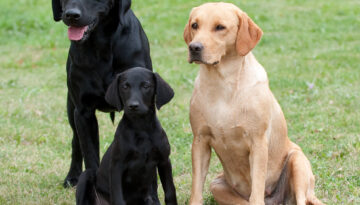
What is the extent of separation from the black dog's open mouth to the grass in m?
1.59

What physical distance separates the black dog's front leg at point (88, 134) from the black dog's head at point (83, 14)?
27.7 inches

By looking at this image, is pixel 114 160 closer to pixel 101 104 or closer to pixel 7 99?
pixel 101 104

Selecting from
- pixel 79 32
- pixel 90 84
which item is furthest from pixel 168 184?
pixel 79 32

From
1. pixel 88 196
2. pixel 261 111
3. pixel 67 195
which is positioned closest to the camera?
pixel 261 111

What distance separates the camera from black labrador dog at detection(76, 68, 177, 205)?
15.1 feet

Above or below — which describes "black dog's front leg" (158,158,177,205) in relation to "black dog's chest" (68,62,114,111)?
below

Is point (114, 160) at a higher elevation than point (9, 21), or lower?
higher

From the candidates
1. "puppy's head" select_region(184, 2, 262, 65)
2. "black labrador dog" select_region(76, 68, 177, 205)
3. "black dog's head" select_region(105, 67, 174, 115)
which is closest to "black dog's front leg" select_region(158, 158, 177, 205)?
"black labrador dog" select_region(76, 68, 177, 205)

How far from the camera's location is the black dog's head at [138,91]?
454 cm

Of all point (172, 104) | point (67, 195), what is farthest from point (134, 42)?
point (172, 104)

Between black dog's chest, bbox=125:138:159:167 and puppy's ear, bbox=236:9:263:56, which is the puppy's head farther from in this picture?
black dog's chest, bbox=125:138:159:167

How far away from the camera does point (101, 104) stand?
5.18 meters

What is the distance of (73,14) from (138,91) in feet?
2.63

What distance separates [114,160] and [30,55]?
8.52 meters
